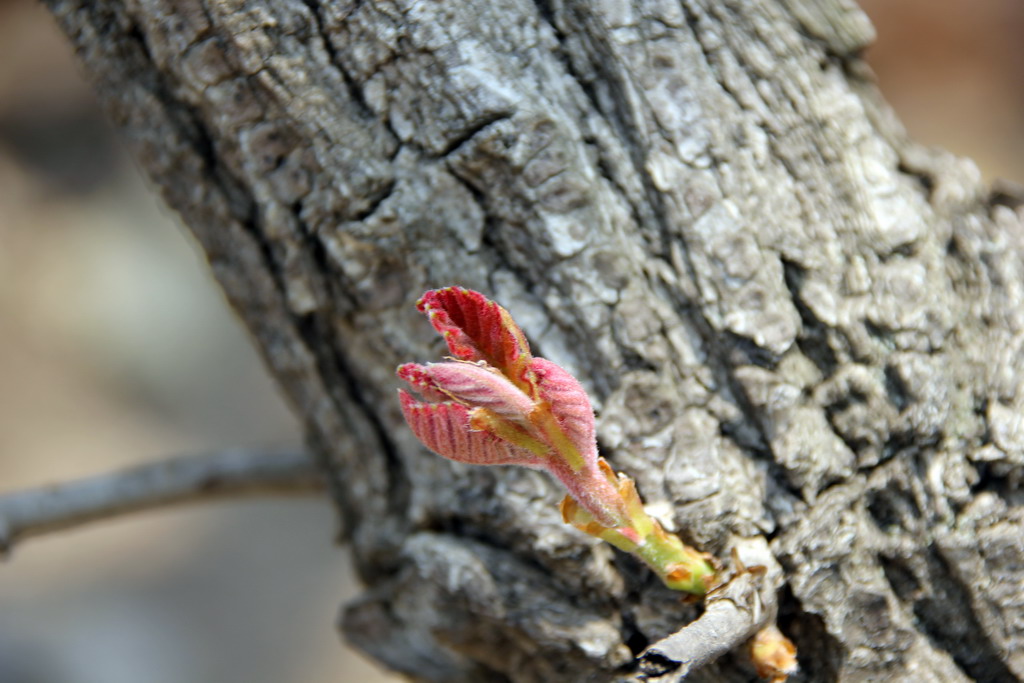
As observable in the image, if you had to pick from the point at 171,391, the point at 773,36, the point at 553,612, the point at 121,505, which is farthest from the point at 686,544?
the point at 171,391

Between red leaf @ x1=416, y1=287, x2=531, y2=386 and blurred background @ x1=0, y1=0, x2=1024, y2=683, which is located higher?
red leaf @ x1=416, y1=287, x2=531, y2=386

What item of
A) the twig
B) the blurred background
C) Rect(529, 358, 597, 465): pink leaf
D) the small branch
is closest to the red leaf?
Rect(529, 358, 597, 465): pink leaf

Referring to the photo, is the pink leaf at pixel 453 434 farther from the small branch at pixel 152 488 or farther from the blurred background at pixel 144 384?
the blurred background at pixel 144 384

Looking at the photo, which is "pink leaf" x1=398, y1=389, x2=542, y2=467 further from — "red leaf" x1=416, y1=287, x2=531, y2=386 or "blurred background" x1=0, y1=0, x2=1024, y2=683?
"blurred background" x1=0, y1=0, x2=1024, y2=683

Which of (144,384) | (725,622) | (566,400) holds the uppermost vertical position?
(566,400)

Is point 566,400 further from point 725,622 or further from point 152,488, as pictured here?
point 152,488

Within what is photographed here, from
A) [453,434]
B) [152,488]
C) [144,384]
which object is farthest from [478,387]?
[144,384]
